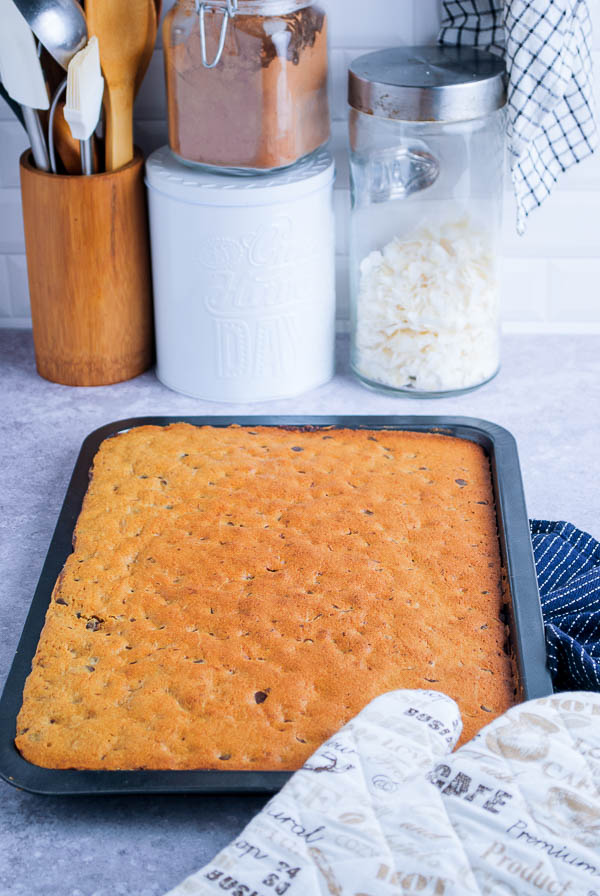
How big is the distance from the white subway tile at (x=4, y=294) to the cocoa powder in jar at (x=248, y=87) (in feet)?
1.07

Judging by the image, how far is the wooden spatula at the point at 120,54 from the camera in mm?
1090

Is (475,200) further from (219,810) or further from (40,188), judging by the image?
(219,810)

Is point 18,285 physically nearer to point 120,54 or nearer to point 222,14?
point 120,54

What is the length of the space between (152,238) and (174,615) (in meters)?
0.49

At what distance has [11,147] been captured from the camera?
1.28 m

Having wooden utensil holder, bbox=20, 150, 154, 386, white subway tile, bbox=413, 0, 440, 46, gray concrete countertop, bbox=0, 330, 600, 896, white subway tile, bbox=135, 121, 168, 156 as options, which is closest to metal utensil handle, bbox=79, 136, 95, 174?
wooden utensil holder, bbox=20, 150, 154, 386

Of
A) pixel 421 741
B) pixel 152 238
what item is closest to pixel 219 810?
pixel 421 741

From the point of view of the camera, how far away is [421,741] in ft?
2.15

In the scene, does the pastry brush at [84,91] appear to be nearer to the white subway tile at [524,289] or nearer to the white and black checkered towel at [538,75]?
the white and black checkered towel at [538,75]

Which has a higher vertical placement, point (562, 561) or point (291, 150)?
point (291, 150)

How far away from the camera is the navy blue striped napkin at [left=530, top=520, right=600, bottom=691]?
2.52 ft

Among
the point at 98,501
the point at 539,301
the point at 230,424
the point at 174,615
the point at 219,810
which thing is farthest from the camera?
the point at 539,301

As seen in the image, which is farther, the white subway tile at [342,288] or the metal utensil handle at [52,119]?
the white subway tile at [342,288]

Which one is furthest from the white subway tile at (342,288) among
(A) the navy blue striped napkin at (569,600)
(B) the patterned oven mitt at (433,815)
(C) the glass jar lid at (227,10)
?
(B) the patterned oven mitt at (433,815)
